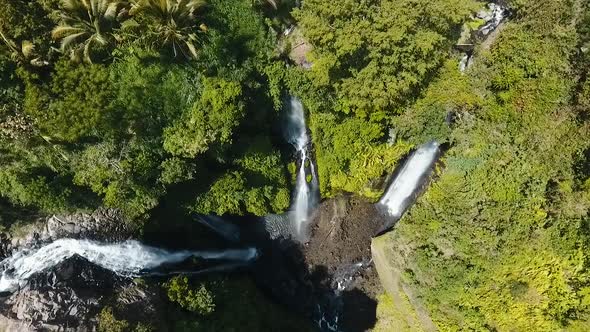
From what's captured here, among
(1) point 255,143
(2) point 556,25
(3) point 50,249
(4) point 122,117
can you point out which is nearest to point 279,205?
(1) point 255,143

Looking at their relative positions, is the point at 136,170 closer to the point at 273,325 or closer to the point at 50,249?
the point at 50,249

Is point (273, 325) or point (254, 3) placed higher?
point (254, 3)

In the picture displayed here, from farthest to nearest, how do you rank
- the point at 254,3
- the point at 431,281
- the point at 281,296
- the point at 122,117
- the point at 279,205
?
the point at 281,296 < the point at 279,205 < the point at 431,281 < the point at 254,3 < the point at 122,117

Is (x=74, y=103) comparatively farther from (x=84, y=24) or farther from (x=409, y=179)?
(x=409, y=179)

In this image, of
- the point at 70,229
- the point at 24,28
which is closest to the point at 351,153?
the point at 70,229

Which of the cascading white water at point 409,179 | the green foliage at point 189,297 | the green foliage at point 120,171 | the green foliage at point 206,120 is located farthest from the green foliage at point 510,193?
the green foliage at point 120,171

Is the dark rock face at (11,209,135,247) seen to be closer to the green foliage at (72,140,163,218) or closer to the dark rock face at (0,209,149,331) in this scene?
the dark rock face at (0,209,149,331)

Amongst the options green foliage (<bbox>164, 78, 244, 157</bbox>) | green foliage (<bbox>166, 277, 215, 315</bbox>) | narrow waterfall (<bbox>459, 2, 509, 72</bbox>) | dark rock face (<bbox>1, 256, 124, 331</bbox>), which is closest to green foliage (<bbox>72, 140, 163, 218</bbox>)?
green foliage (<bbox>164, 78, 244, 157</bbox>)
